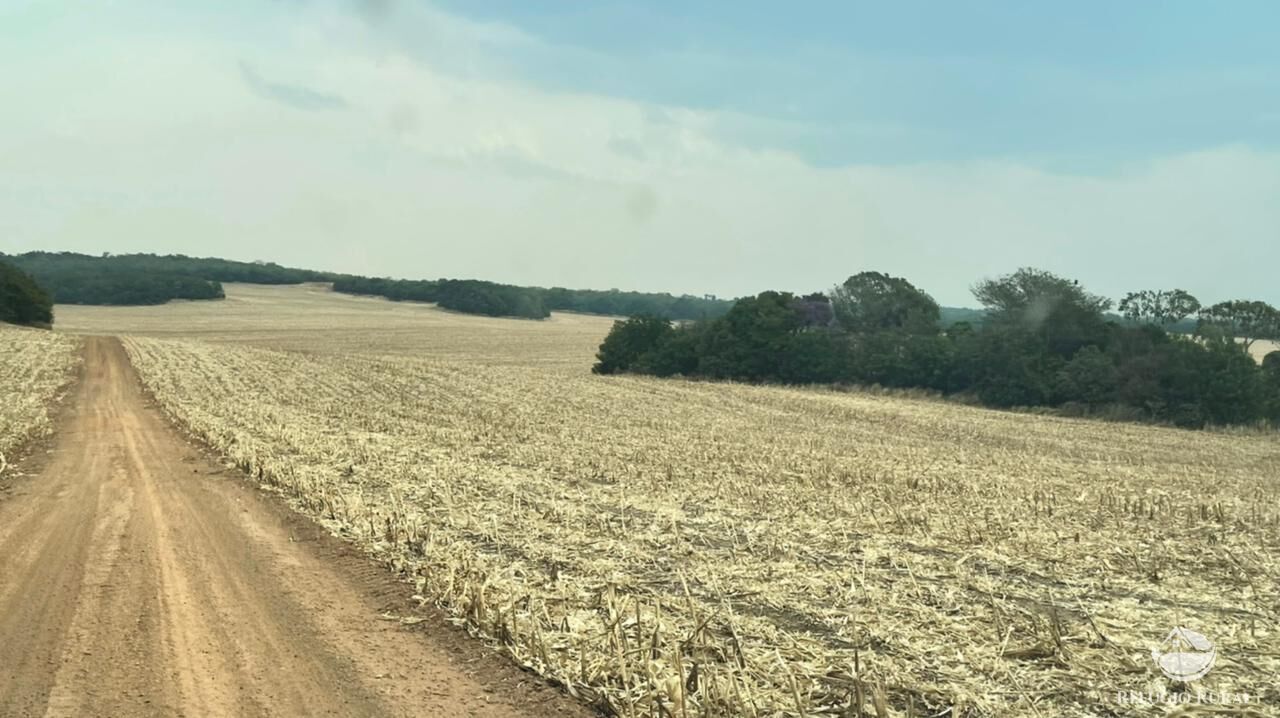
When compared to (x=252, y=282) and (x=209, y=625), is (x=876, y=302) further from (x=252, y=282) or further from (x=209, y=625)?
(x=252, y=282)

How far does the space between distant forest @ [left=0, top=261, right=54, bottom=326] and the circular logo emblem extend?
8019 cm

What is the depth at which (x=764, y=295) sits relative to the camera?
183 ft

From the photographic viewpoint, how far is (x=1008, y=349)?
45.5m

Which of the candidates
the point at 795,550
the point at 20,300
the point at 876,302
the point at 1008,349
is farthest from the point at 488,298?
the point at 795,550

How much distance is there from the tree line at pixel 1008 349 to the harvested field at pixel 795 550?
593 inches

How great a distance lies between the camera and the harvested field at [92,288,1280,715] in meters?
5.54

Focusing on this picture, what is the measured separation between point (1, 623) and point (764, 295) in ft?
168

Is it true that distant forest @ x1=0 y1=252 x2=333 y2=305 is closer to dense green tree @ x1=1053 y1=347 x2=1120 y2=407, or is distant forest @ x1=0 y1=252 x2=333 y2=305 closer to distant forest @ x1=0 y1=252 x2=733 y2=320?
distant forest @ x1=0 y1=252 x2=733 y2=320

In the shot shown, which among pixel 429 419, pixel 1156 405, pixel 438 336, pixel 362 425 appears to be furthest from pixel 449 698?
pixel 438 336

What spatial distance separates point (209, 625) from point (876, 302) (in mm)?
59506

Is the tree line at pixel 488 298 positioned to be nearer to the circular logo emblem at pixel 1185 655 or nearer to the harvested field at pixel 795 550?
the harvested field at pixel 795 550

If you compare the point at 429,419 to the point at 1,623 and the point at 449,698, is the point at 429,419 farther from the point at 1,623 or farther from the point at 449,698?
the point at 449,698

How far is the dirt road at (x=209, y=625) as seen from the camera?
5.34 meters

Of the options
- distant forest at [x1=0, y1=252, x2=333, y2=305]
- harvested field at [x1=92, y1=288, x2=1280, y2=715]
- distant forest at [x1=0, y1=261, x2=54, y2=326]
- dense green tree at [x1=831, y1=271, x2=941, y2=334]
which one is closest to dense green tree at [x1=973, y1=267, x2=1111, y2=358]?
dense green tree at [x1=831, y1=271, x2=941, y2=334]
